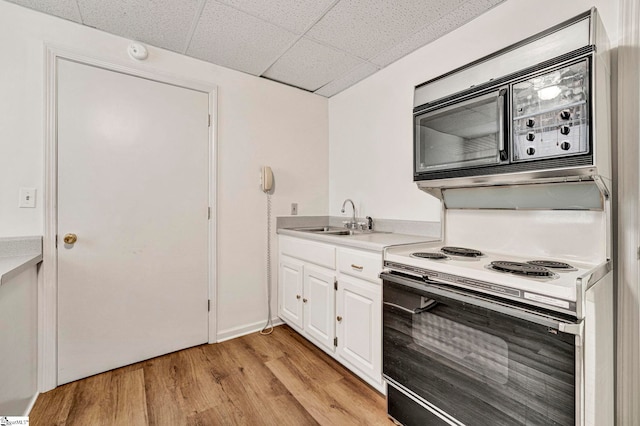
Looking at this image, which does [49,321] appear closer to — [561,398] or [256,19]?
[256,19]

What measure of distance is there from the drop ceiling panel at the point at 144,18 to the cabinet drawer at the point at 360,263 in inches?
71.8

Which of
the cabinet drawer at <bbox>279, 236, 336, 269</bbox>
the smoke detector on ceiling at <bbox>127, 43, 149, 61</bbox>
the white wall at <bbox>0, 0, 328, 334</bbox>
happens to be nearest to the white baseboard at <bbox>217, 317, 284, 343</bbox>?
the white wall at <bbox>0, 0, 328, 334</bbox>

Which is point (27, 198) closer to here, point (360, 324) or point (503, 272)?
point (360, 324)

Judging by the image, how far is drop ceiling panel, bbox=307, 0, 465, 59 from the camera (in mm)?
1740

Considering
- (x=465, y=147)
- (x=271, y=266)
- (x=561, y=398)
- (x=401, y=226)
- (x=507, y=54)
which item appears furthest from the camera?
(x=271, y=266)

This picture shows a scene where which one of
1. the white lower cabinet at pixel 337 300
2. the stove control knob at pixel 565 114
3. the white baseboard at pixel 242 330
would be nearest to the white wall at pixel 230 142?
the white baseboard at pixel 242 330

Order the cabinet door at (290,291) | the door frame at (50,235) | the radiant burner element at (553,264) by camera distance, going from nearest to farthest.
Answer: the radiant burner element at (553,264) < the door frame at (50,235) < the cabinet door at (290,291)

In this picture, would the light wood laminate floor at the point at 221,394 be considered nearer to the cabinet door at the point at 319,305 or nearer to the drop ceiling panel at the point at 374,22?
the cabinet door at the point at 319,305

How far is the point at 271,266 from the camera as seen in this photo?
273 cm

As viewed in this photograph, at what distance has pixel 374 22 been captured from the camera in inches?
74.8

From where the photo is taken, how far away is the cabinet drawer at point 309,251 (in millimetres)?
2071

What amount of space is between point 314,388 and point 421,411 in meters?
0.69

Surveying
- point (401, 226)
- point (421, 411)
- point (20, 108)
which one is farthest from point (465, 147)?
point (20, 108)

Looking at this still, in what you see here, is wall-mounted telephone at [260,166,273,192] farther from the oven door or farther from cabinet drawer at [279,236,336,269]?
the oven door
